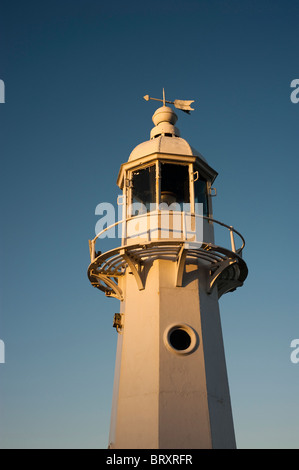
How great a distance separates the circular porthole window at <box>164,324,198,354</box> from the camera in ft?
52.7

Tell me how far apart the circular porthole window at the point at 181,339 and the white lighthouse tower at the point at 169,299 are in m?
0.03

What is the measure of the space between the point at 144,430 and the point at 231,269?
262 inches

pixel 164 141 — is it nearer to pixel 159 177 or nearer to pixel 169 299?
pixel 159 177

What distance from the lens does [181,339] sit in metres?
16.5

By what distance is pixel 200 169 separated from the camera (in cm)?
1909

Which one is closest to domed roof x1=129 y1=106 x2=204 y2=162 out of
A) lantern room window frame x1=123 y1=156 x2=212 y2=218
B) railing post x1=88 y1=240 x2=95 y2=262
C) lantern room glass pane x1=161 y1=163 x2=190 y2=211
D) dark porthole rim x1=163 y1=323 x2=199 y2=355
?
lantern room window frame x1=123 y1=156 x2=212 y2=218

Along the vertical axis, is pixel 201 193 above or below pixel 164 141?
below

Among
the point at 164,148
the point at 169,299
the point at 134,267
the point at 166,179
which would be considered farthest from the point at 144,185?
the point at 169,299

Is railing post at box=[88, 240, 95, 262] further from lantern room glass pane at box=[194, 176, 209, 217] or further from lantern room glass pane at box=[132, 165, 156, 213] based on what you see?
lantern room glass pane at box=[194, 176, 209, 217]

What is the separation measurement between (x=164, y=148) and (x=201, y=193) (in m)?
2.16

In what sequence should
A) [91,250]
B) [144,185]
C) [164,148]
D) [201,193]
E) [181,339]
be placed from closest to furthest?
[181,339], [91,250], [164,148], [144,185], [201,193]

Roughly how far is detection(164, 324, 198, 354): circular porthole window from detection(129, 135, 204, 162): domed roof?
6298mm
